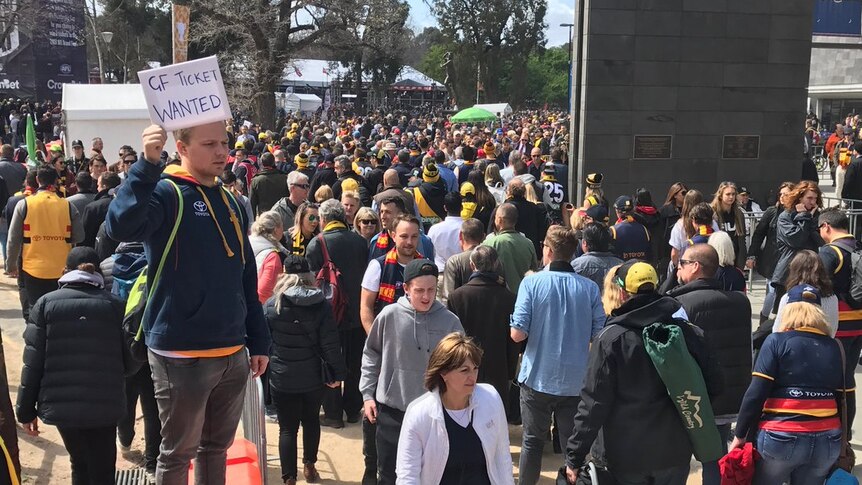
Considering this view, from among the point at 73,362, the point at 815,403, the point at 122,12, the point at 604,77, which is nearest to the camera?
the point at 815,403

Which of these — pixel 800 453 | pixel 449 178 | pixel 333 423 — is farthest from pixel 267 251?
pixel 449 178

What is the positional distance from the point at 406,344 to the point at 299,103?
1701 inches

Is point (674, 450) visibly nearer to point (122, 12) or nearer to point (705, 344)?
point (705, 344)

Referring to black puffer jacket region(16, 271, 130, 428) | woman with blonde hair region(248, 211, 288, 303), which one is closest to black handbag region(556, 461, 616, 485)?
black puffer jacket region(16, 271, 130, 428)

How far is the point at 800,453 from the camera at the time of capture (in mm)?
4711

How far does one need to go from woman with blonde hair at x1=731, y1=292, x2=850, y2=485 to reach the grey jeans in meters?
2.98

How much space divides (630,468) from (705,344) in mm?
751

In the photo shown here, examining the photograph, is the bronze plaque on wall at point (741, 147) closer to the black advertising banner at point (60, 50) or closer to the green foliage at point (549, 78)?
the black advertising banner at point (60, 50)

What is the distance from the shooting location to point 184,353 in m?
3.42

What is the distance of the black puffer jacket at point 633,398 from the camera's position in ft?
13.5

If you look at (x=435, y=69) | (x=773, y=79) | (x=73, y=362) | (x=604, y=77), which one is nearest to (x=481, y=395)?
(x=73, y=362)

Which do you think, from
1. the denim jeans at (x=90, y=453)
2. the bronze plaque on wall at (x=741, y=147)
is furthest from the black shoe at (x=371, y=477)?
the bronze plaque on wall at (x=741, y=147)

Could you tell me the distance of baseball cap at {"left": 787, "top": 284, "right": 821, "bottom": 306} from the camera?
549 centimetres

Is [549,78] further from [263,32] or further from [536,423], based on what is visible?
[536,423]
